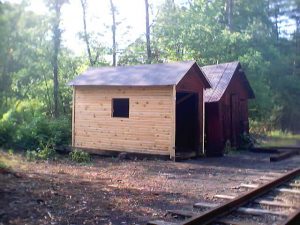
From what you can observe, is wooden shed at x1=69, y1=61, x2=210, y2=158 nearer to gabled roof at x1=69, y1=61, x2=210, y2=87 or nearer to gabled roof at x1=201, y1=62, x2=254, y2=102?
gabled roof at x1=69, y1=61, x2=210, y2=87

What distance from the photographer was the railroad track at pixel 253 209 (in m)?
6.36

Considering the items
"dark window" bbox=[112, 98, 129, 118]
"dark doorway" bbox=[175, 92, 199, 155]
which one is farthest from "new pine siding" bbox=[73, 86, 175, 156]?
"dark doorway" bbox=[175, 92, 199, 155]

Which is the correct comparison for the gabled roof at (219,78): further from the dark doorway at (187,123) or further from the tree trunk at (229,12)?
the tree trunk at (229,12)

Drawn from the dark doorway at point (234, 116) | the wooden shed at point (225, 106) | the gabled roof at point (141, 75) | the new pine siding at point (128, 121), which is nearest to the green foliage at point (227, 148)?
the wooden shed at point (225, 106)

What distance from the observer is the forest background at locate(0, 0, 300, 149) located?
2211 centimetres

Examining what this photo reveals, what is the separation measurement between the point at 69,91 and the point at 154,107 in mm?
15487

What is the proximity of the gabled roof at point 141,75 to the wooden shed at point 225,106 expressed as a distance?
1.69 meters

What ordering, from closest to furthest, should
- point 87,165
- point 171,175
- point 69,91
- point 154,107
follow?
point 171,175
point 87,165
point 154,107
point 69,91

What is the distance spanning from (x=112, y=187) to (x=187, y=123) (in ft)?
34.8

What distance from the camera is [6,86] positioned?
22.9 meters

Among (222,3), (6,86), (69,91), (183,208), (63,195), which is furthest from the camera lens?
(222,3)

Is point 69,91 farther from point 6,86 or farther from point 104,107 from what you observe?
point 104,107

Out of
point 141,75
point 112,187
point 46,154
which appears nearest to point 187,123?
point 141,75

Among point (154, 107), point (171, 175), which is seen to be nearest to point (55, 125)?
point (154, 107)
